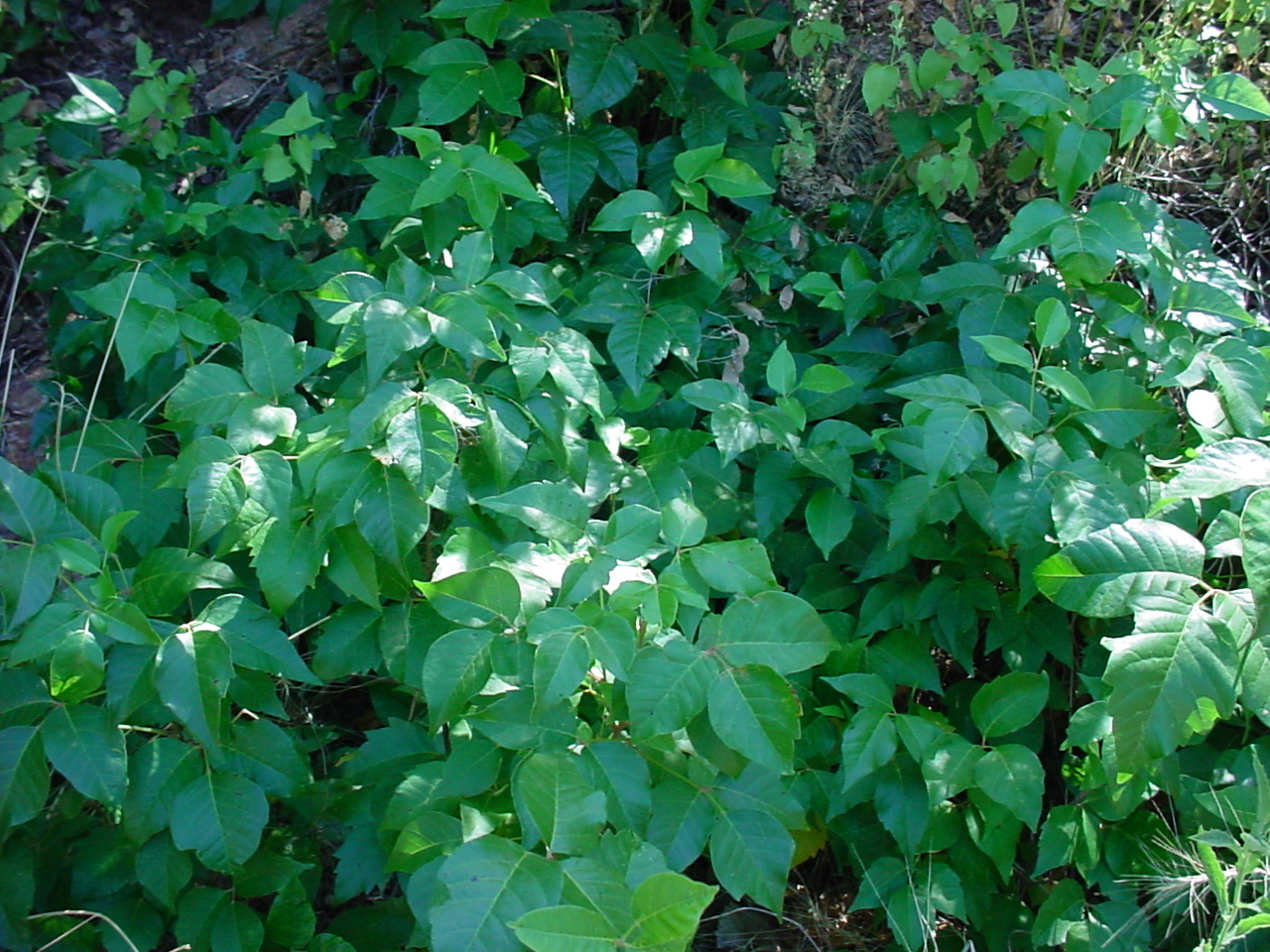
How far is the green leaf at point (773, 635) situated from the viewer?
1521mm

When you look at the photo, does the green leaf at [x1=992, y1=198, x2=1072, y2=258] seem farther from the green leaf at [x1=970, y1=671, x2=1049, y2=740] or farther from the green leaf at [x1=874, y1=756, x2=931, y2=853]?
the green leaf at [x1=874, y1=756, x2=931, y2=853]

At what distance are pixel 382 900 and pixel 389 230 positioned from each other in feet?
4.47

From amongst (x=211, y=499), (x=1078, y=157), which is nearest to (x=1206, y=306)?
(x=1078, y=157)

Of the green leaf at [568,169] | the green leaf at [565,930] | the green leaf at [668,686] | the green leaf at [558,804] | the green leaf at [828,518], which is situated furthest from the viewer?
the green leaf at [568,169]

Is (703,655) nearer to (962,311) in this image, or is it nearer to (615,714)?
(615,714)

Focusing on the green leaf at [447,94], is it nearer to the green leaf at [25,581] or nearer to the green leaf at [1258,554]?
the green leaf at [25,581]

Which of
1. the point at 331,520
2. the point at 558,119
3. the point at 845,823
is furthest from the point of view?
the point at 558,119

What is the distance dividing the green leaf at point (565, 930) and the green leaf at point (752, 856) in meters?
0.40

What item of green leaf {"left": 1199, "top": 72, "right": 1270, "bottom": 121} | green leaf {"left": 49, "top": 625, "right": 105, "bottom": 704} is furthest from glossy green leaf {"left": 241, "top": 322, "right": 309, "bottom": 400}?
green leaf {"left": 1199, "top": 72, "right": 1270, "bottom": 121}

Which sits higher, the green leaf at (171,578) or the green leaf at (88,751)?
the green leaf at (171,578)

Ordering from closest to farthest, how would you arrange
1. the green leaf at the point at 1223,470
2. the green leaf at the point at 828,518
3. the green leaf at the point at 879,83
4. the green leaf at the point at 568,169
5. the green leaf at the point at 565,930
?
the green leaf at the point at 565,930 → the green leaf at the point at 1223,470 → the green leaf at the point at 828,518 → the green leaf at the point at 879,83 → the green leaf at the point at 568,169

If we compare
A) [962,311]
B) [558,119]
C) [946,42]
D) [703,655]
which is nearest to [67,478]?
[703,655]

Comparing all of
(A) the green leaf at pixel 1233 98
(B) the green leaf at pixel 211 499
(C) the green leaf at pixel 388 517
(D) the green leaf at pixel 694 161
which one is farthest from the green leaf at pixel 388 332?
(A) the green leaf at pixel 1233 98

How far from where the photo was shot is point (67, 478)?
5.82ft
